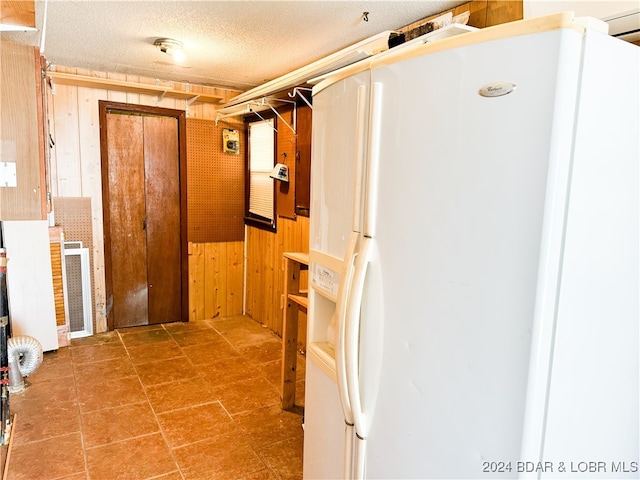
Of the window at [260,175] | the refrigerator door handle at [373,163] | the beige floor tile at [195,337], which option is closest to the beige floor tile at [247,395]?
the beige floor tile at [195,337]

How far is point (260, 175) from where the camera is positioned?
435cm

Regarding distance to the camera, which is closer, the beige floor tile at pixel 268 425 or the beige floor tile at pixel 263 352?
the beige floor tile at pixel 268 425

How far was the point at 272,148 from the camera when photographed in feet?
13.4

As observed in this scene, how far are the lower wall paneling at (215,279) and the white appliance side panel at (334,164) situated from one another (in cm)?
320

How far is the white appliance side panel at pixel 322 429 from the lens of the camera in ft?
4.64

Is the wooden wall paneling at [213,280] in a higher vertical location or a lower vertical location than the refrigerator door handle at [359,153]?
lower

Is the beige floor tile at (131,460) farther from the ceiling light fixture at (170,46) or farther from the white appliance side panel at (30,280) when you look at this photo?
the ceiling light fixture at (170,46)

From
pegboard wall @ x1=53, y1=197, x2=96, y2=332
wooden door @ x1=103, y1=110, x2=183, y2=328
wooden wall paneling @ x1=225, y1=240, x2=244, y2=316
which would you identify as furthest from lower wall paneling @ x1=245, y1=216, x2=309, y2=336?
pegboard wall @ x1=53, y1=197, x2=96, y2=332

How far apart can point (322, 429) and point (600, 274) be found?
3.38 feet

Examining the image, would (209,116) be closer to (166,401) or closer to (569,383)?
(166,401)

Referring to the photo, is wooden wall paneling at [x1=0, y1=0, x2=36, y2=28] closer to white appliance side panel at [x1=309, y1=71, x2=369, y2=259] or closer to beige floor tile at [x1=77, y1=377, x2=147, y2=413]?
white appliance side panel at [x1=309, y1=71, x2=369, y2=259]

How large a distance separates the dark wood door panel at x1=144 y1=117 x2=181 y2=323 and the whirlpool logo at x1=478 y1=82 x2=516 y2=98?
385 centimetres

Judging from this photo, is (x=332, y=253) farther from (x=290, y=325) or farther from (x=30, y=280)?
(x=30, y=280)

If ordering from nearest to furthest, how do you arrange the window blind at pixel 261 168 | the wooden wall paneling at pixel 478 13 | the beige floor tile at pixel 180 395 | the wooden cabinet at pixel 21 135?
the wooden wall paneling at pixel 478 13, the wooden cabinet at pixel 21 135, the beige floor tile at pixel 180 395, the window blind at pixel 261 168
